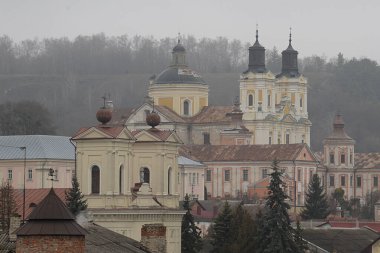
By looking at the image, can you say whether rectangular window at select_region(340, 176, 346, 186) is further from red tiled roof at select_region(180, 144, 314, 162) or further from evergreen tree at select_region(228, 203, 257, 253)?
evergreen tree at select_region(228, 203, 257, 253)

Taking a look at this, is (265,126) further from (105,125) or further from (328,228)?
(105,125)

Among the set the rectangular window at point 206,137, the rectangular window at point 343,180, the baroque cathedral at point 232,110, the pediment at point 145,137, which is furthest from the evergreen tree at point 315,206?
the pediment at point 145,137

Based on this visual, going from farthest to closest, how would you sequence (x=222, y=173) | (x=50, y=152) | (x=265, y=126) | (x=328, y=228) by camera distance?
(x=265, y=126)
(x=222, y=173)
(x=50, y=152)
(x=328, y=228)

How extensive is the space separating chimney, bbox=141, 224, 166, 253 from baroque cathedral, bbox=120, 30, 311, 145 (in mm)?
104637

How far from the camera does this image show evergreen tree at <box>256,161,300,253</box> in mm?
62000

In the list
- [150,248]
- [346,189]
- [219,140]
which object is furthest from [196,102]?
[150,248]

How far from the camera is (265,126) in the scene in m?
147

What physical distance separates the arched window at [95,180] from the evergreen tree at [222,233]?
189 inches

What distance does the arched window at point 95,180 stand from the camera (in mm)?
68500

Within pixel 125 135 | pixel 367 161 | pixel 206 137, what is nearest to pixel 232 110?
pixel 206 137

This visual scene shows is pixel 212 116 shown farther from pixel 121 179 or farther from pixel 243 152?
pixel 121 179

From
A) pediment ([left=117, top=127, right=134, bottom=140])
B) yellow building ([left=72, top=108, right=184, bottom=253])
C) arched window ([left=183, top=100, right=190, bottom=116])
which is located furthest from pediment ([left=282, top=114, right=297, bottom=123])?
pediment ([left=117, top=127, right=134, bottom=140])

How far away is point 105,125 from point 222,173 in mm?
66974

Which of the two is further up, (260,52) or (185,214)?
(260,52)
